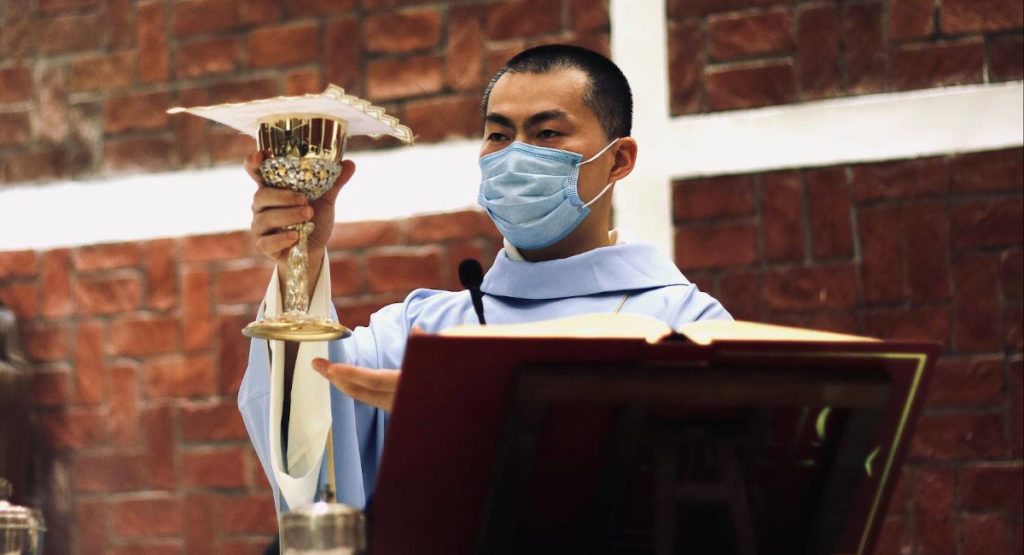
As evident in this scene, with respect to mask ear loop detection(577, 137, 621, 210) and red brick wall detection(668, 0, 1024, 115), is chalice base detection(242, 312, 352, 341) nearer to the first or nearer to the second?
mask ear loop detection(577, 137, 621, 210)

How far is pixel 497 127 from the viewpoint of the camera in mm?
2594

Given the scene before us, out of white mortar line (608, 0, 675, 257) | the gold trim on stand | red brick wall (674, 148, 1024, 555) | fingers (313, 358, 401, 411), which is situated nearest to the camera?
the gold trim on stand

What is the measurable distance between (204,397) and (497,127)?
2054 mm

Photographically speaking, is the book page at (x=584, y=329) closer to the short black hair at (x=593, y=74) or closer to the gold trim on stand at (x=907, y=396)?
the gold trim on stand at (x=907, y=396)

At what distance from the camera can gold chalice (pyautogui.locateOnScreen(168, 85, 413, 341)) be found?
6.38ft

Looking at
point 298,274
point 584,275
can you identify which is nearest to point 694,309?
point 584,275

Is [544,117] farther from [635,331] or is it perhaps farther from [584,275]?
[635,331]

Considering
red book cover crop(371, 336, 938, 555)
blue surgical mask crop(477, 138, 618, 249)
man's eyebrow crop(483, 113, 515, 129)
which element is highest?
man's eyebrow crop(483, 113, 515, 129)

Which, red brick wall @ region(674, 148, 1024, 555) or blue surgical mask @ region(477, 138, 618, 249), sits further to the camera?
red brick wall @ region(674, 148, 1024, 555)

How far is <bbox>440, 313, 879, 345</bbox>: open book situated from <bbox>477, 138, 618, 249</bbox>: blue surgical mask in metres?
1.13

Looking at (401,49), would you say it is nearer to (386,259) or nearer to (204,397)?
(386,259)

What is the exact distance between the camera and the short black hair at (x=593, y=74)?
2703 millimetres

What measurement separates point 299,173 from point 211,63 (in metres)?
2.57

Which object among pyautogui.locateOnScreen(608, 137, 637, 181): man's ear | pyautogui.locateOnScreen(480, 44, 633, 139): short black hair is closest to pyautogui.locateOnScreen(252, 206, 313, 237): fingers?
pyautogui.locateOnScreen(480, 44, 633, 139): short black hair
